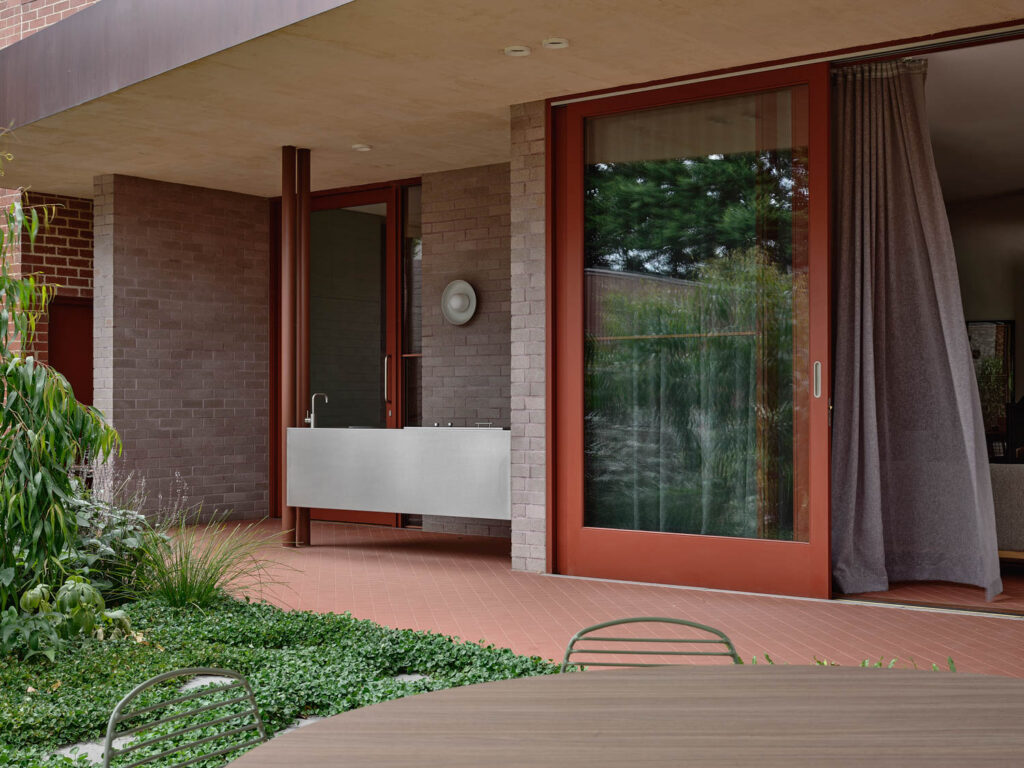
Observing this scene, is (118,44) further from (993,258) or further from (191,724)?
(993,258)

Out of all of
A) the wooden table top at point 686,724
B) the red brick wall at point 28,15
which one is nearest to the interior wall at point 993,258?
the red brick wall at point 28,15

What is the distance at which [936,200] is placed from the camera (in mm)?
5836

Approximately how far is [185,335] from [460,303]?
8.67 ft

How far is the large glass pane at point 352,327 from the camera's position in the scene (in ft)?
31.0

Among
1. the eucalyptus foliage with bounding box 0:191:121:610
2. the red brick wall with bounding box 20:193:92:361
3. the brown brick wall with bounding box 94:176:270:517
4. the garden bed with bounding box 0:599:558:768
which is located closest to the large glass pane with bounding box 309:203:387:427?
the brown brick wall with bounding box 94:176:270:517

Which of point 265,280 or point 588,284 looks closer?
point 588,284

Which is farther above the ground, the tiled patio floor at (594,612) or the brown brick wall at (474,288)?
the brown brick wall at (474,288)

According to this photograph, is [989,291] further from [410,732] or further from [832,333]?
[410,732]

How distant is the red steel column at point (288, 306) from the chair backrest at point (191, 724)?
3.97m

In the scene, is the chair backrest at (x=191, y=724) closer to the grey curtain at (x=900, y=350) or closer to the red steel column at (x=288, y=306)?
the grey curtain at (x=900, y=350)

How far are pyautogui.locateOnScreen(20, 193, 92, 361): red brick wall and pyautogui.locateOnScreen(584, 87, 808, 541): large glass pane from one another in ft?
17.9

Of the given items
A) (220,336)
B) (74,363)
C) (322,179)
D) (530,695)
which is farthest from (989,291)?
(530,695)

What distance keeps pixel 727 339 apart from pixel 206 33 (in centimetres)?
329

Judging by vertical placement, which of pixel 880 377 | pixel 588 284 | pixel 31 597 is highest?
pixel 588 284
